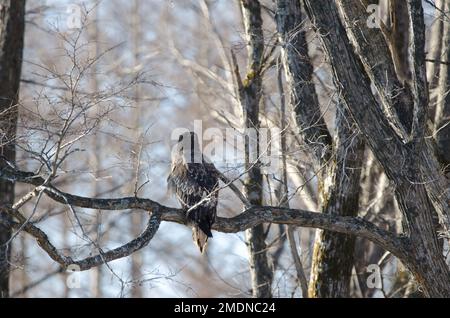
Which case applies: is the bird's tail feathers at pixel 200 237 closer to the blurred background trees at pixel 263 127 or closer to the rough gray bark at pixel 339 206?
the blurred background trees at pixel 263 127

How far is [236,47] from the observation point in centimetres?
1197

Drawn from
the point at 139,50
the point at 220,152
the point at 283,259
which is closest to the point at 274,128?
the point at 220,152

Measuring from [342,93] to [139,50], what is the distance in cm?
1674

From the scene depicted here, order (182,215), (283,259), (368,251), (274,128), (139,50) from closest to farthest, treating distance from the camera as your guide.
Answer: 1. (182,215)
2. (274,128)
3. (368,251)
4. (283,259)
5. (139,50)

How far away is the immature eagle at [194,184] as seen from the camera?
10641 millimetres

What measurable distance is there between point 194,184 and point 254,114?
117 inches

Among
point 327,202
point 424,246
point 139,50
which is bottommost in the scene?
point 424,246

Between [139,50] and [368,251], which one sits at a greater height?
[139,50]

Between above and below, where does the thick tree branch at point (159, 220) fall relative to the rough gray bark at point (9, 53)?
below

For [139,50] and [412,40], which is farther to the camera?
[139,50]

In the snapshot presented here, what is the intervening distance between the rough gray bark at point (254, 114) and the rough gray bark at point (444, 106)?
6.95ft

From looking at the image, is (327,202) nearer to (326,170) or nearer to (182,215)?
(326,170)

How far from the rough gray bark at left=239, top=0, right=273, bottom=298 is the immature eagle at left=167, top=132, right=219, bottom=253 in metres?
1.65

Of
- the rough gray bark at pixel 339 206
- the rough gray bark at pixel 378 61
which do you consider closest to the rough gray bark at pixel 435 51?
the rough gray bark at pixel 339 206
